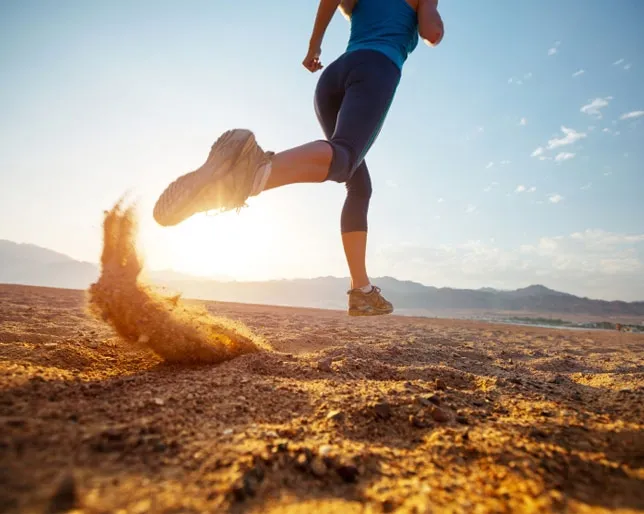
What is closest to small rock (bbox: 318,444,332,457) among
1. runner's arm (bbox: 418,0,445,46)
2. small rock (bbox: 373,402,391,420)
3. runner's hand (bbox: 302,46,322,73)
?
small rock (bbox: 373,402,391,420)

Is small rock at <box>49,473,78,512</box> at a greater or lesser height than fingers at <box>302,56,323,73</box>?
lesser

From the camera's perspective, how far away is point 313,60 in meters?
2.68

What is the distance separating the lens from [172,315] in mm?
1888

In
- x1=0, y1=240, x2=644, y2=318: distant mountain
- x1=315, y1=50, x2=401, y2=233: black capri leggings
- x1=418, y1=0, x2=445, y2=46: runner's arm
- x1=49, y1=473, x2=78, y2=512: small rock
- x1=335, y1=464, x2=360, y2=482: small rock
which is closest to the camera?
x1=49, y1=473, x2=78, y2=512: small rock

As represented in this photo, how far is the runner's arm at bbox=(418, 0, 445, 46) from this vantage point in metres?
2.08

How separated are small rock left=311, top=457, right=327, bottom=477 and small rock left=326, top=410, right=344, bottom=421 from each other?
294 mm

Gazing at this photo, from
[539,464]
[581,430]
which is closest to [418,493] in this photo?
[539,464]

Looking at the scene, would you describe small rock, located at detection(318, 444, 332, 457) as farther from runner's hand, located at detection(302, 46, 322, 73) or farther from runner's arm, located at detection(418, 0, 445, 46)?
runner's hand, located at detection(302, 46, 322, 73)

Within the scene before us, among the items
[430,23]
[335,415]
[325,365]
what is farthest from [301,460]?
[430,23]

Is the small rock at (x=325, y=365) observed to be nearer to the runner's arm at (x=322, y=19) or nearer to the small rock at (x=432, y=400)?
the small rock at (x=432, y=400)

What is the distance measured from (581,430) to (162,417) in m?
1.27

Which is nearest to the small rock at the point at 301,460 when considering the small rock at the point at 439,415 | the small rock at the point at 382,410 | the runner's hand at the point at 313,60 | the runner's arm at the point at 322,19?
Result: the small rock at the point at 382,410

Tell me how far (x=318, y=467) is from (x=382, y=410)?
45 centimetres

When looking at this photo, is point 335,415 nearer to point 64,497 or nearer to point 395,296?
point 64,497
